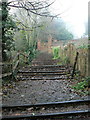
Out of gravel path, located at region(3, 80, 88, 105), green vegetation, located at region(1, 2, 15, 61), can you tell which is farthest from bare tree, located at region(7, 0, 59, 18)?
gravel path, located at region(3, 80, 88, 105)

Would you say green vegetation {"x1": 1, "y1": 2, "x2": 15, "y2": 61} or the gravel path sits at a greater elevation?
green vegetation {"x1": 1, "y1": 2, "x2": 15, "y2": 61}

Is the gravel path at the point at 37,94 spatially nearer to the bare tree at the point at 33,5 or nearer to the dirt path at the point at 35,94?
the dirt path at the point at 35,94

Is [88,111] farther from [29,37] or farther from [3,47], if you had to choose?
[29,37]

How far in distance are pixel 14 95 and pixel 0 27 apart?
9.26 feet

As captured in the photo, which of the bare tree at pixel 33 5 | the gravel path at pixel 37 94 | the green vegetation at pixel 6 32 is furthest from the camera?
the green vegetation at pixel 6 32

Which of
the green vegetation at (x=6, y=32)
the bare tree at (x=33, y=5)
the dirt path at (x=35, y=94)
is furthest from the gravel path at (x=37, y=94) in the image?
the bare tree at (x=33, y=5)

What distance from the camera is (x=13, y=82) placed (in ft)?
18.1

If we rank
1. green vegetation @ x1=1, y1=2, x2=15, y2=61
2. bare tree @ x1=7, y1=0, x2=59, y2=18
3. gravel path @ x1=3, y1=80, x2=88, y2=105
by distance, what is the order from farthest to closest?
green vegetation @ x1=1, y1=2, x2=15, y2=61
gravel path @ x1=3, y1=80, x2=88, y2=105
bare tree @ x1=7, y1=0, x2=59, y2=18

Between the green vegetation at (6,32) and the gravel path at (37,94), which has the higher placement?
the green vegetation at (6,32)

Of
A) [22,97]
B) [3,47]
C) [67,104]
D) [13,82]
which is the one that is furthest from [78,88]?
[3,47]

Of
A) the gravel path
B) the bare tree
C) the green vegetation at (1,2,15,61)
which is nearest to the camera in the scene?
the bare tree

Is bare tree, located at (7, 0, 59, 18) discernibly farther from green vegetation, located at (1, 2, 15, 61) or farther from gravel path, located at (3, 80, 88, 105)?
gravel path, located at (3, 80, 88, 105)

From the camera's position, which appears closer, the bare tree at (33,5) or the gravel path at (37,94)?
the bare tree at (33,5)

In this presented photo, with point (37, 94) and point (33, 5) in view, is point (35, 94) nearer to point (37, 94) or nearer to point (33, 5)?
point (37, 94)
